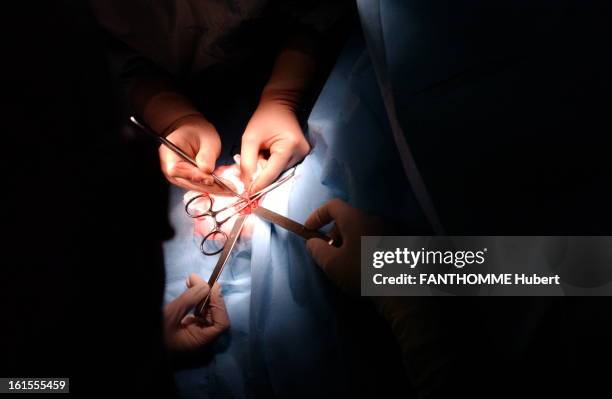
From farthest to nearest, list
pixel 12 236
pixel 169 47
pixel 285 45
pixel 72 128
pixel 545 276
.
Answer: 1. pixel 285 45
2. pixel 169 47
3. pixel 72 128
4. pixel 12 236
5. pixel 545 276

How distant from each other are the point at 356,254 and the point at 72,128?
1086 millimetres

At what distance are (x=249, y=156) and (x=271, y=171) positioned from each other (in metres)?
0.12

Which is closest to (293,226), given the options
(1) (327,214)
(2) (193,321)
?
(1) (327,214)

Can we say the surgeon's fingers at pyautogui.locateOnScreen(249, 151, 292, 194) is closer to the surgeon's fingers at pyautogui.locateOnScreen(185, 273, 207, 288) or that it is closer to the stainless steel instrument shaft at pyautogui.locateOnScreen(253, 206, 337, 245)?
the stainless steel instrument shaft at pyautogui.locateOnScreen(253, 206, 337, 245)

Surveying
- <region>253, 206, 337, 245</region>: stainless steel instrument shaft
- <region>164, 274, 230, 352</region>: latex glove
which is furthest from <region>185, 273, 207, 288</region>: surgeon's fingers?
<region>253, 206, 337, 245</region>: stainless steel instrument shaft

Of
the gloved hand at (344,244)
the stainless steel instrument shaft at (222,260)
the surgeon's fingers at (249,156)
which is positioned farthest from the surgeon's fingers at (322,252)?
the surgeon's fingers at (249,156)

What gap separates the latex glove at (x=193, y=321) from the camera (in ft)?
4.25

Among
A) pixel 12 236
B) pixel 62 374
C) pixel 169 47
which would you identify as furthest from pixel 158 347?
pixel 169 47

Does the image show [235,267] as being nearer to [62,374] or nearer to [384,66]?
[62,374]

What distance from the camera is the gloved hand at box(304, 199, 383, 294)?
1222 mm

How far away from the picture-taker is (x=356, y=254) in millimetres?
1262

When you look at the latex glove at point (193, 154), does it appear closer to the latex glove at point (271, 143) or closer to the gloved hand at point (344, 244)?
the latex glove at point (271, 143)

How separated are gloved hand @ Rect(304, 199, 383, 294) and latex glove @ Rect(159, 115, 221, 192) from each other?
463mm

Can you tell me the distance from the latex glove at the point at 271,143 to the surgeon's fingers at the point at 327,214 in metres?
0.27
